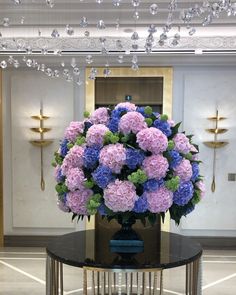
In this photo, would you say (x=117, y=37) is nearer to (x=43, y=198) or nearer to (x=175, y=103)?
(x=175, y=103)

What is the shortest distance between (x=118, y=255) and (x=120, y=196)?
512 mm

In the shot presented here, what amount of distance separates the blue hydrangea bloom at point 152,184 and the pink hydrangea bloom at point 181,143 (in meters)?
0.28

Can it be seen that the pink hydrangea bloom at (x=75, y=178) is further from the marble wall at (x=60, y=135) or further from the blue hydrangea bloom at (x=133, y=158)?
the marble wall at (x=60, y=135)

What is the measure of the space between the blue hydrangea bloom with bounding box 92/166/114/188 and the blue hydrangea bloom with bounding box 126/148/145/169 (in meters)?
0.14

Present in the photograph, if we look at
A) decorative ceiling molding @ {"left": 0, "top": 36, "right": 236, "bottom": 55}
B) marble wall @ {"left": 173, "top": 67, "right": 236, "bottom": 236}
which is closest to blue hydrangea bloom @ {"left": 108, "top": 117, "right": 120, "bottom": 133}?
decorative ceiling molding @ {"left": 0, "top": 36, "right": 236, "bottom": 55}

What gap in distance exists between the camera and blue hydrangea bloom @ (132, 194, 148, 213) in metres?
2.45

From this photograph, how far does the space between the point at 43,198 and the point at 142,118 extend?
4297 mm

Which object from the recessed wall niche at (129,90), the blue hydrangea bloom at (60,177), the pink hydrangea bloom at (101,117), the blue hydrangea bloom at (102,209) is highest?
the recessed wall niche at (129,90)

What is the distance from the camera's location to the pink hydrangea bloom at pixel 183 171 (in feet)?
8.26

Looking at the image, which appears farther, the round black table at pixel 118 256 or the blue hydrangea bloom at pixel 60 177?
the blue hydrangea bloom at pixel 60 177

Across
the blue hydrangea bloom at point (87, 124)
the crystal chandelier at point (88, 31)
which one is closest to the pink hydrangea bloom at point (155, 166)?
the blue hydrangea bloom at point (87, 124)

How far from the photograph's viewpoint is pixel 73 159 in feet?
8.32

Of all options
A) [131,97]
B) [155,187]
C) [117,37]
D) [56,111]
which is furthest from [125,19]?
[155,187]

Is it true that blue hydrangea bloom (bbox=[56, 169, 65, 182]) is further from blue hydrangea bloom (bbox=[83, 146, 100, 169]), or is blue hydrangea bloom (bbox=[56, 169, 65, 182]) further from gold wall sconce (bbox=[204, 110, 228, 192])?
gold wall sconce (bbox=[204, 110, 228, 192])
